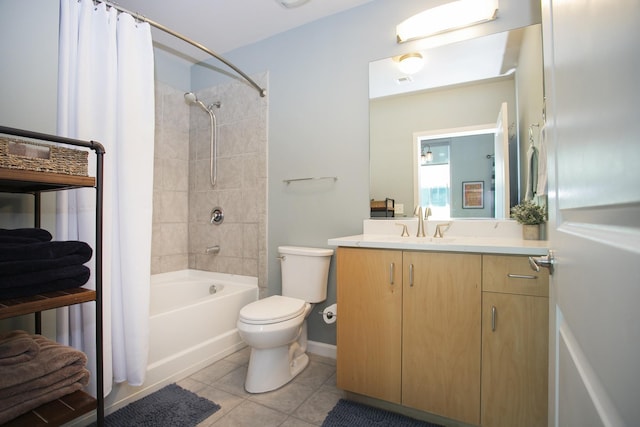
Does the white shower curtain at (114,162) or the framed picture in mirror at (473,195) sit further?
the framed picture in mirror at (473,195)

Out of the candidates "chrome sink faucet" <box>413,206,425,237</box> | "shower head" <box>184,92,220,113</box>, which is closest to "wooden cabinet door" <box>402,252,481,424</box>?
"chrome sink faucet" <box>413,206,425,237</box>

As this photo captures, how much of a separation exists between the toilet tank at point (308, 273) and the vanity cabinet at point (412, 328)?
469mm

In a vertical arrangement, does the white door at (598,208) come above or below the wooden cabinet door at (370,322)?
above

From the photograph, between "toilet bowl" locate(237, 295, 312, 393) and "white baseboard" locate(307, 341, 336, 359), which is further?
"white baseboard" locate(307, 341, 336, 359)

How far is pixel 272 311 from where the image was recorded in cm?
171

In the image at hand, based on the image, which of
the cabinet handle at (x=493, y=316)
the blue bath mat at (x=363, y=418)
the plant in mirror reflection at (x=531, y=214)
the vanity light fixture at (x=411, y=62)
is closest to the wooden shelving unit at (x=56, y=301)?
the blue bath mat at (x=363, y=418)

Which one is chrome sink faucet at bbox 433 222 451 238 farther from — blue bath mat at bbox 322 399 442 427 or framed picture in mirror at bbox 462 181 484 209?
blue bath mat at bbox 322 399 442 427

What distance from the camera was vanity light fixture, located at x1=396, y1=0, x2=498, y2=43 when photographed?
5.58 feet

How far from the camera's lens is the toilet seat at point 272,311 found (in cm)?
163

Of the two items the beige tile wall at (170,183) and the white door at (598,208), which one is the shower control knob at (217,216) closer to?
the beige tile wall at (170,183)

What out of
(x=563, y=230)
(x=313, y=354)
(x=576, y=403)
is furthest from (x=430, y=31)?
(x=313, y=354)

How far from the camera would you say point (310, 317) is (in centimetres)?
221

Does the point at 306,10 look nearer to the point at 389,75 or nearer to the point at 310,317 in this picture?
the point at 389,75

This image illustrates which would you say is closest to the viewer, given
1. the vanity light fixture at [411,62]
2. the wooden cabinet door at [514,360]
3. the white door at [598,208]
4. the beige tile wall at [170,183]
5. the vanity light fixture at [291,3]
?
the white door at [598,208]
